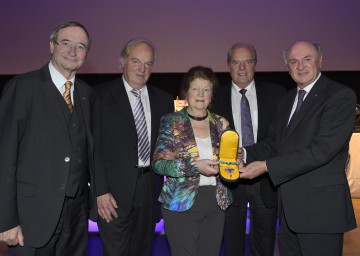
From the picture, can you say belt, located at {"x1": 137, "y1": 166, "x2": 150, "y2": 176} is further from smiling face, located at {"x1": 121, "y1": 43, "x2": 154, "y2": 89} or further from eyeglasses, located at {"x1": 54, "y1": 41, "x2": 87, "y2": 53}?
eyeglasses, located at {"x1": 54, "y1": 41, "x2": 87, "y2": 53}

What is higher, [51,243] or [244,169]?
[244,169]

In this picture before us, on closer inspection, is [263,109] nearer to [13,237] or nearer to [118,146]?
[118,146]

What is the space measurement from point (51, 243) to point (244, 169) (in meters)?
1.08

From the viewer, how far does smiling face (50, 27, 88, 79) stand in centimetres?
183

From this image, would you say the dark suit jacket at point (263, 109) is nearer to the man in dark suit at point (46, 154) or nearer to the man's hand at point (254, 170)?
the man's hand at point (254, 170)

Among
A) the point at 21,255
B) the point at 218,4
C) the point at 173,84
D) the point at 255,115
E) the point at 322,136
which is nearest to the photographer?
the point at 21,255

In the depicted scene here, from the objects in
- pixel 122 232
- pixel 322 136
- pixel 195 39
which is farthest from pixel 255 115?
pixel 195 39

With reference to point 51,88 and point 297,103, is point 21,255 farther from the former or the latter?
point 297,103

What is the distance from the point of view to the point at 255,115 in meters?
2.61

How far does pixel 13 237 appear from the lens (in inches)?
64.7

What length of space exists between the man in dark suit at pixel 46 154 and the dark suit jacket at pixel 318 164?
1035mm

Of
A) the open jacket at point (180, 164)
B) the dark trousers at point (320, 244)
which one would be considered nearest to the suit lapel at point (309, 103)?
the open jacket at point (180, 164)

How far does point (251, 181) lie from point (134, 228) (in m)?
0.81

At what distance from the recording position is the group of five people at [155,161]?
1.70 m
